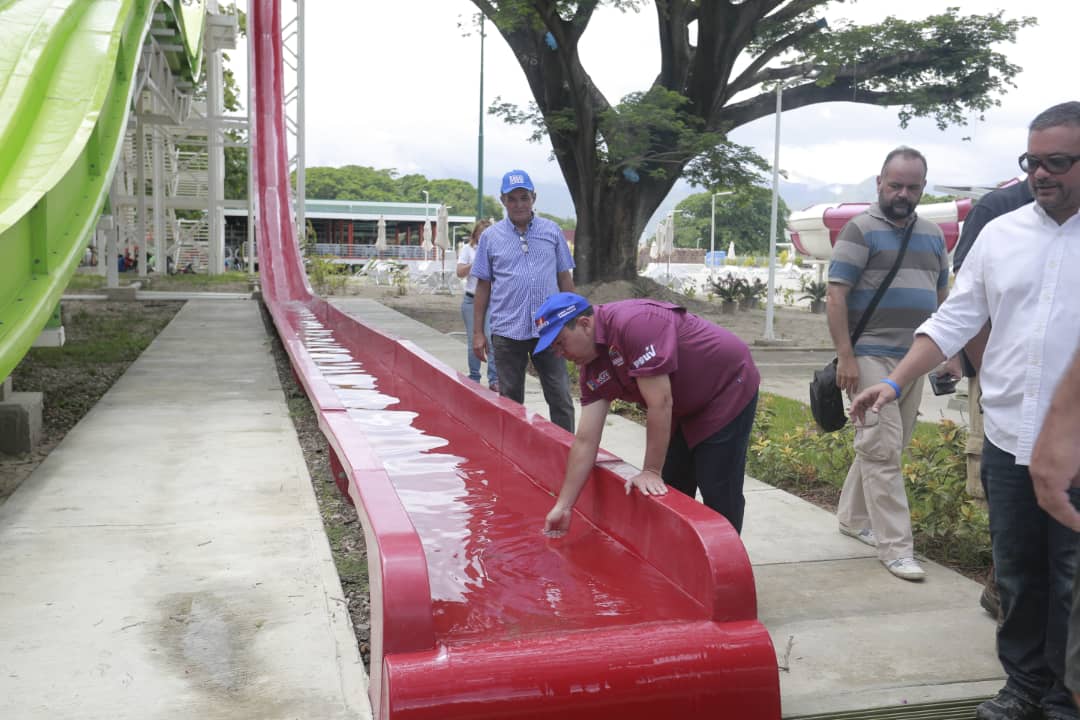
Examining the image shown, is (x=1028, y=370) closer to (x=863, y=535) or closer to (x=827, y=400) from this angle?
(x=827, y=400)

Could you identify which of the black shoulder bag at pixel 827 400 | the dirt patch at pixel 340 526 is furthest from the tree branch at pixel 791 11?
the black shoulder bag at pixel 827 400

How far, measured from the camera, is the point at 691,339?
3975 mm

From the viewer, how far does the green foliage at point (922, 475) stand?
499 cm

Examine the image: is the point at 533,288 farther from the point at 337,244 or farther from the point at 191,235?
the point at 337,244

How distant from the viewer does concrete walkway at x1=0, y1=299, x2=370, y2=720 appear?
3336mm

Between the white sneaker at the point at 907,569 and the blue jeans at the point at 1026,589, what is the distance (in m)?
1.30

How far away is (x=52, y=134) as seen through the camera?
8.55 meters

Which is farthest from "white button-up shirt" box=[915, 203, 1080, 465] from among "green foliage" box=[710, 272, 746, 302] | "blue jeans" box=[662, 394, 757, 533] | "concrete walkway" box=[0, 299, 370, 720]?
"green foliage" box=[710, 272, 746, 302]

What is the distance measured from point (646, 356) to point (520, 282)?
2773 millimetres

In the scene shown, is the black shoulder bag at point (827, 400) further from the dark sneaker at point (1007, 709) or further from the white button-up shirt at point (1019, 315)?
the dark sneaker at point (1007, 709)

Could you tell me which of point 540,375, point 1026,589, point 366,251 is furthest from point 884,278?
point 366,251

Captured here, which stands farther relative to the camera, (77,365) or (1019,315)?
(77,365)

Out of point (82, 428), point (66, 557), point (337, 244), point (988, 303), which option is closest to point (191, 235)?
point (337, 244)

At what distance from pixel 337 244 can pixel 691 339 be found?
5868 cm
